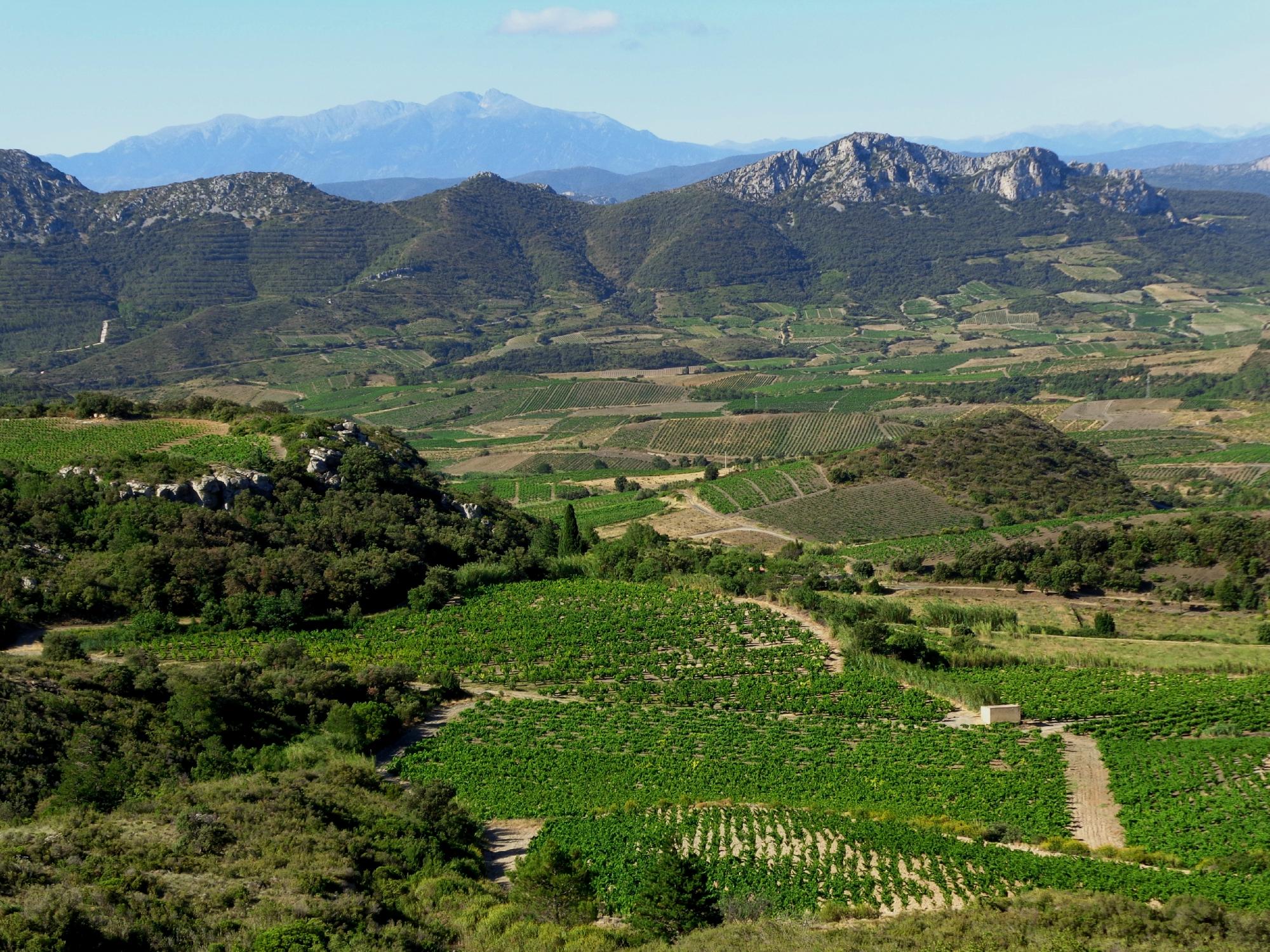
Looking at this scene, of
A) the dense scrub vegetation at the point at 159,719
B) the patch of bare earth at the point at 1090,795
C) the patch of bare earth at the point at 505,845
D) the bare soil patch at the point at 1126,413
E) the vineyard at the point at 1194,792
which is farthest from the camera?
the bare soil patch at the point at 1126,413

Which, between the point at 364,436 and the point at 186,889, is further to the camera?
the point at 364,436

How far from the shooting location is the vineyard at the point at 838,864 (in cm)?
2802

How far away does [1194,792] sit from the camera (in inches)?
1438

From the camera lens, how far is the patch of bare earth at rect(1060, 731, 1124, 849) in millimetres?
33438

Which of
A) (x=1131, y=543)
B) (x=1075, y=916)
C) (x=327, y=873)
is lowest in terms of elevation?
(x=1131, y=543)

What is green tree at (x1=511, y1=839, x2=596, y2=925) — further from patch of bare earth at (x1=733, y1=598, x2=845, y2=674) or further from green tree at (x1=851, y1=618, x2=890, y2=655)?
green tree at (x1=851, y1=618, x2=890, y2=655)

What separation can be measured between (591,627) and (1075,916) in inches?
1288

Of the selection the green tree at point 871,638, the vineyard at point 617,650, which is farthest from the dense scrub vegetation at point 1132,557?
the green tree at point 871,638

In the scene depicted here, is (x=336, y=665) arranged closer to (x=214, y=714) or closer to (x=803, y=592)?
(x=214, y=714)

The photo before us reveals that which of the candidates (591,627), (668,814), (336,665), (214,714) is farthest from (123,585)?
(668,814)

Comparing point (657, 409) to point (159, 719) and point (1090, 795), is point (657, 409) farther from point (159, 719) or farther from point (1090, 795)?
point (159, 719)

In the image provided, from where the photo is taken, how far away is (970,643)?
184 feet

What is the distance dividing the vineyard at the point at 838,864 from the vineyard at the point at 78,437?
1712 inches

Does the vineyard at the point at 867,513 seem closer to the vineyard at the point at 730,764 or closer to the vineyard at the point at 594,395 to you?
the vineyard at the point at 730,764
